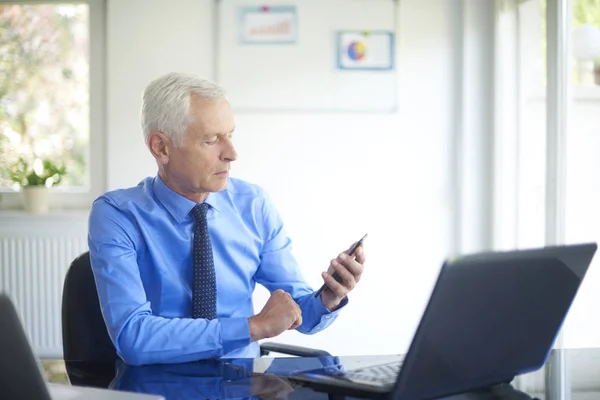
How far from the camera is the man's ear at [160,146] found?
2.10 metres

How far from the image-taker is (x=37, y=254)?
420 centimetres

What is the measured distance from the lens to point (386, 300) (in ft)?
14.0

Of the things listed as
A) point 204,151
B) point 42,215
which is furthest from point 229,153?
point 42,215

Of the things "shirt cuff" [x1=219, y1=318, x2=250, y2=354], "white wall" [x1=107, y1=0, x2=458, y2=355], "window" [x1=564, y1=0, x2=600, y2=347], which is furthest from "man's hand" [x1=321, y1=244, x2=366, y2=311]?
"white wall" [x1=107, y1=0, x2=458, y2=355]

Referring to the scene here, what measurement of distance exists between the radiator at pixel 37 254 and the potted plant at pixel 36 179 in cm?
9

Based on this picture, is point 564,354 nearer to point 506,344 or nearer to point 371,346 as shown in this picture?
point 506,344

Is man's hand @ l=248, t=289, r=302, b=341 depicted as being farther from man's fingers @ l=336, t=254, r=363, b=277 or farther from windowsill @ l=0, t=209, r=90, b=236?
windowsill @ l=0, t=209, r=90, b=236

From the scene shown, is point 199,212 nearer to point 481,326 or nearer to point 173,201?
point 173,201

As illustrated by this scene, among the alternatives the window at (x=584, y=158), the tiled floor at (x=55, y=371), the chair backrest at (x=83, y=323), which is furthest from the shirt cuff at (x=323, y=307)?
the window at (x=584, y=158)

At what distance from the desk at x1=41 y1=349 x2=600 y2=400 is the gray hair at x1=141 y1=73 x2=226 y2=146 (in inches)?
25.2

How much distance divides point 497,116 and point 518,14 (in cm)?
50

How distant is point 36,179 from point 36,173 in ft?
0.17

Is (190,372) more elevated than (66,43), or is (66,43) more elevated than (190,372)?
(66,43)

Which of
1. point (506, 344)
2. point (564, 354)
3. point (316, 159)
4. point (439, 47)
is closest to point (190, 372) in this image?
point (506, 344)
